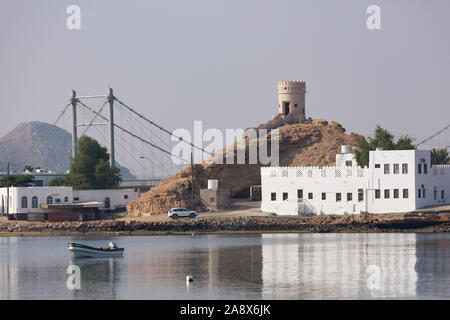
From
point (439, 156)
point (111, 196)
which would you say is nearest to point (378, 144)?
point (439, 156)

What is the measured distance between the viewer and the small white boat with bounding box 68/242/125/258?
66.0m

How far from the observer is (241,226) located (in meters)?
85.2

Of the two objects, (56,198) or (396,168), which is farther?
(56,198)

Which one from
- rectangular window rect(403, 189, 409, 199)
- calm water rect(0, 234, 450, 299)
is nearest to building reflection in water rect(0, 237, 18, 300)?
calm water rect(0, 234, 450, 299)

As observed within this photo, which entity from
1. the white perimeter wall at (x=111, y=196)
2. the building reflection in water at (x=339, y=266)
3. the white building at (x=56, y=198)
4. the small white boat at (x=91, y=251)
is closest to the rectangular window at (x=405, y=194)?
the building reflection in water at (x=339, y=266)

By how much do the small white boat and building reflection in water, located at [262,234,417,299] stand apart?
10.8 metres

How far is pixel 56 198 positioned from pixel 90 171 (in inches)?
439

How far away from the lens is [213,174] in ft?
328

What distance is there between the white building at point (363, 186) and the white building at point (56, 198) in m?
22.1

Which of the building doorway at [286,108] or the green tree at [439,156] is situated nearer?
the green tree at [439,156]

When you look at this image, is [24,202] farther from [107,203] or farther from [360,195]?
[360,195]

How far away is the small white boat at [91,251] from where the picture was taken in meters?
66.0

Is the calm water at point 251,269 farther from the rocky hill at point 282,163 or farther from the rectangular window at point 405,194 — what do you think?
the rocky hill at point 282,163
